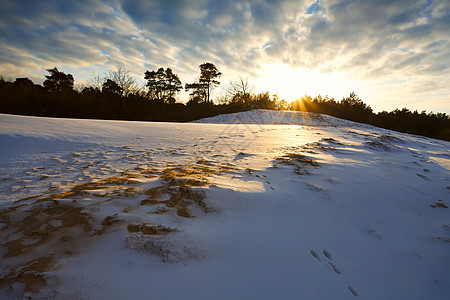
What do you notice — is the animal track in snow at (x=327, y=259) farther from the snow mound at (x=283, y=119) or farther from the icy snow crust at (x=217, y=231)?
the snow mound at (x=283, y=119)

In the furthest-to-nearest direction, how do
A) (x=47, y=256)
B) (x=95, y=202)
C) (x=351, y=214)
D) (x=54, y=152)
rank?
(x=54, y=152) < (x=351, y=214) < (x=95, y=202) < (x=47, y=256)

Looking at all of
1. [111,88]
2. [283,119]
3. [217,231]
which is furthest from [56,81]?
[217,231]

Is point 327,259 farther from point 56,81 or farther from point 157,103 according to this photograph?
point 56,81

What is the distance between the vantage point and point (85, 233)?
1.14 m

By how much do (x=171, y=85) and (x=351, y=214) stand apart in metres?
27.9

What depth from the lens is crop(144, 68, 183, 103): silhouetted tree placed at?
25441 millimetres

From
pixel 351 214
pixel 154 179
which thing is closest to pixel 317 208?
pixel 351 214

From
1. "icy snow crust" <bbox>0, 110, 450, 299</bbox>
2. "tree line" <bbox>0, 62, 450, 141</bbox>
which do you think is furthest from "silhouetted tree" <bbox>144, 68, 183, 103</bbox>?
"icy snow crust" <bbox>0, 110, 450, 299</bbox>

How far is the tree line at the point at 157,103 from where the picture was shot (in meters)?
16.5

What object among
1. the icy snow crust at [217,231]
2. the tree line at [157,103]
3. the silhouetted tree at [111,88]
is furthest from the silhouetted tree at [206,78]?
the icy snow crust at [217,231]

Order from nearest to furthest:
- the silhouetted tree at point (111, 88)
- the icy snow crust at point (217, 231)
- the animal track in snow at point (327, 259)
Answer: the icy snow crust at point (217, 231) → the animal track in snow at point (327, 259) → the silhouetted tree at point (111, 88)

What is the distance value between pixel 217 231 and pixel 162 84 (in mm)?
28043

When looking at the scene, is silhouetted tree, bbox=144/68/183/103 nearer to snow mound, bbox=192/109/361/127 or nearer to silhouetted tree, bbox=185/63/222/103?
silhouetted tree, bbox=185/63/222/103

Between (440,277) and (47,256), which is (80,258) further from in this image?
(440,277)
